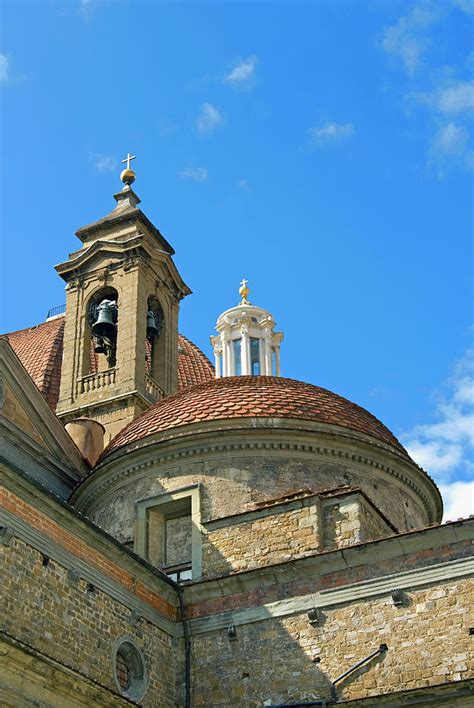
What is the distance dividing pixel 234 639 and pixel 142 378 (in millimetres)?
12878

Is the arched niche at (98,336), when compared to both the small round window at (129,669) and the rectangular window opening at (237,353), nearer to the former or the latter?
the rectangular window opening at (237,353)

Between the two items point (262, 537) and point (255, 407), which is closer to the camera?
point (262, 537)

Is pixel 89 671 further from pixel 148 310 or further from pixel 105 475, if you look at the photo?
pixel 148 310

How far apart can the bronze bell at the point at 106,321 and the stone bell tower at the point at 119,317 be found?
0.03m

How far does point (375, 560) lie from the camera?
17.4 metres

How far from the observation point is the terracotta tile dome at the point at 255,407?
21.7 meters

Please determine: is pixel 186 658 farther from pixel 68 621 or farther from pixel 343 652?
pixel 68 621

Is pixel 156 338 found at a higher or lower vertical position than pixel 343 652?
higher

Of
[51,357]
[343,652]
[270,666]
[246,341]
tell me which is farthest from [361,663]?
[246,341]

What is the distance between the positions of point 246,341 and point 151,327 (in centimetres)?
1440

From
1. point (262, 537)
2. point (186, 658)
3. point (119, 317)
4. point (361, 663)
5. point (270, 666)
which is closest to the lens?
point (361, 663)

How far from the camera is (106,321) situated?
31797mm

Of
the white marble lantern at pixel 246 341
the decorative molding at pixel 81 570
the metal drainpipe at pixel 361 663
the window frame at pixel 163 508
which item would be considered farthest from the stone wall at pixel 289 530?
the white marble lantern at pixel 246 341

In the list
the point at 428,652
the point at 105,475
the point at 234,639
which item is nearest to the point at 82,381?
the point at 105,475
